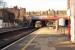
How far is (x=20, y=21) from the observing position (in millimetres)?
143250

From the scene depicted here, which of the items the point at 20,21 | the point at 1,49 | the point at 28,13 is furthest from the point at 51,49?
the point at 28,13

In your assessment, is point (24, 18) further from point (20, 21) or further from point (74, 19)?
point (74, 19)

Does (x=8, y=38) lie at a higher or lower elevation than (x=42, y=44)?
lower

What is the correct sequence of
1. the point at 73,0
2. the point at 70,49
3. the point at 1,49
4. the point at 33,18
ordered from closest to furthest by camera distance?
1. the point at 70,49
2. the point at 1,49
3. the point at 73,0
4. the point at 33,18

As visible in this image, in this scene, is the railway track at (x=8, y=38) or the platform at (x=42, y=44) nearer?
the platform at (x=42, y=44)

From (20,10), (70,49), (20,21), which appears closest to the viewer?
(70,49)

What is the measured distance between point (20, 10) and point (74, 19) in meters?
152

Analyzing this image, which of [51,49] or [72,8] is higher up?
[72,8]

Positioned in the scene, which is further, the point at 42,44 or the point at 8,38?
the point at 8,38

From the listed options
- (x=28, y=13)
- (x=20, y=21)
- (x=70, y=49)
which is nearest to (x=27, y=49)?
(x=70, y=49)

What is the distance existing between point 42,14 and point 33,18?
982cm

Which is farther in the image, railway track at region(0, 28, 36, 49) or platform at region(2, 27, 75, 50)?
railway track at region(0, 28, 36, 49)

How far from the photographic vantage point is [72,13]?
29.5 m

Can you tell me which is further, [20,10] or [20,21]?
[20,10]
